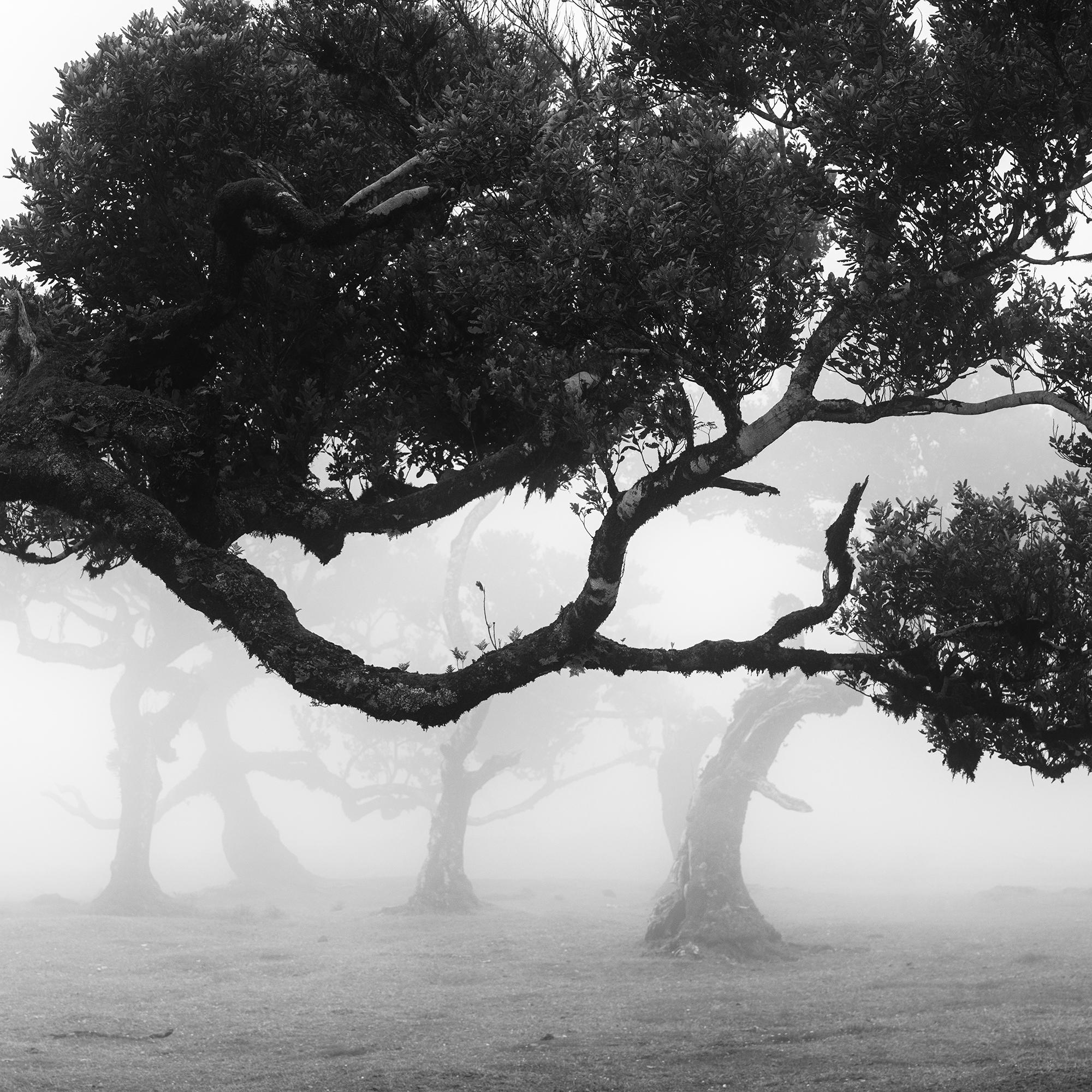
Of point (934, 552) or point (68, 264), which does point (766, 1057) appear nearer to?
point (934, 552)

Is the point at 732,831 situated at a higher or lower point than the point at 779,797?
lower

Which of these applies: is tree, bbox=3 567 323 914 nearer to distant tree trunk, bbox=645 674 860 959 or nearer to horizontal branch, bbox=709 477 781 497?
distant tree trunk, bbox=645 674 860 959

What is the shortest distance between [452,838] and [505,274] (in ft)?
126

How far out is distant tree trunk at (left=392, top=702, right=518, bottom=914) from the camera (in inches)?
1682

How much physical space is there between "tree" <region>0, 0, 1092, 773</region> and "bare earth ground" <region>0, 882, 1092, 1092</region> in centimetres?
742

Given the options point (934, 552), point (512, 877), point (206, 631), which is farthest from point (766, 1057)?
point (512, 877)

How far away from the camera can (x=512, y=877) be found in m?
65.8

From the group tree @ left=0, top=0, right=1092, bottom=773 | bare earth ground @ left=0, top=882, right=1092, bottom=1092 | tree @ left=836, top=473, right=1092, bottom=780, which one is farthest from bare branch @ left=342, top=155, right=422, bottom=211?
bare earth ground @ left=0, top=882, right=1092, bottom=1092

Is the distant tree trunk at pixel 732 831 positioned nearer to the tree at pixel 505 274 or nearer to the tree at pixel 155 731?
the tree at pixel 505 274

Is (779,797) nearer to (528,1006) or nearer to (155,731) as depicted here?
(528,1006)

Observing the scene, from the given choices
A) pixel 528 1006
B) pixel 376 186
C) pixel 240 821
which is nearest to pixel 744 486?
pixel 376 186

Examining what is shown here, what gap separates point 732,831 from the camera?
34656 mm

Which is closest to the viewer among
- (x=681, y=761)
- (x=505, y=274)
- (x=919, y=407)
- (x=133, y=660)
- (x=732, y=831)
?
(x=505, y=274)

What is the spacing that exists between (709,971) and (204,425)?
76.7 feet
